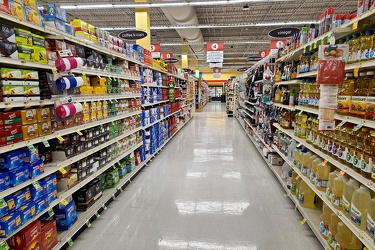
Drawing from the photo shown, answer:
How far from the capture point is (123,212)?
350cm

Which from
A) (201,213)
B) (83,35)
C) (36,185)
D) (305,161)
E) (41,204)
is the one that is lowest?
(201,213)

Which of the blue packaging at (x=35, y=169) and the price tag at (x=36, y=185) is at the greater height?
the blue packaging at (x=35, y=169)

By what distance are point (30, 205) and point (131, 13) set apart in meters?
10.0

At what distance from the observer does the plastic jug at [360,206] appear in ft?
6.36

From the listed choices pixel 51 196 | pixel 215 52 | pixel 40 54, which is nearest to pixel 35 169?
pixel 51 196

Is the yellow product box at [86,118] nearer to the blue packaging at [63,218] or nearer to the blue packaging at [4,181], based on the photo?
the blue packaging at [63,218]

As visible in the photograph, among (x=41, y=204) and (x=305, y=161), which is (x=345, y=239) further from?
(x=41, y=204)

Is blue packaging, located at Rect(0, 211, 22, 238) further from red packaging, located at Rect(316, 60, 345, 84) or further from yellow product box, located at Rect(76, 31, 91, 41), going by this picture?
red packaging, located at Rect(316, 60, 345, 84)

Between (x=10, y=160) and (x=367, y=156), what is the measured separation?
2764mm

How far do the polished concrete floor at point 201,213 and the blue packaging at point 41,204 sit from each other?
688 mm

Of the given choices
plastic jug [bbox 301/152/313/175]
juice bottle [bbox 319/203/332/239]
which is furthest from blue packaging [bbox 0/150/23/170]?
plastic jug [bbox 301/152/313/175]

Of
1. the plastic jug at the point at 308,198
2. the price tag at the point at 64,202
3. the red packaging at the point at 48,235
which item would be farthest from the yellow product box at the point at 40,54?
the plastic jug at the point at 308,198

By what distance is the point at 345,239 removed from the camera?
2270 mm

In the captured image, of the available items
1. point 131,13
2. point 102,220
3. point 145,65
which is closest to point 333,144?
point 102,220
